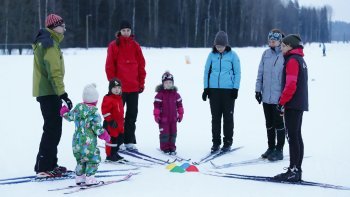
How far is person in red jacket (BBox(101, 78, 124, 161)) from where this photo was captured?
537cm

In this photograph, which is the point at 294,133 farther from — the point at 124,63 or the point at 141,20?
the point at 141,20

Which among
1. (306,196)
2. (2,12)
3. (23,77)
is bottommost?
(306,196)

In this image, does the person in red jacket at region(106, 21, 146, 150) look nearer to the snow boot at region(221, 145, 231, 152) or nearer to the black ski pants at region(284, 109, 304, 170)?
the snow boot at region(221, 145, 231, 152)

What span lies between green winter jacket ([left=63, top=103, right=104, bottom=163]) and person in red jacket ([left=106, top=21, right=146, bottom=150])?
1.72m

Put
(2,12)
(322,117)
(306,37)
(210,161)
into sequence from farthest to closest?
(306,37) < (2,12) < (322,117) < (210,161)

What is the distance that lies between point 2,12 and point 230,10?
2699cm

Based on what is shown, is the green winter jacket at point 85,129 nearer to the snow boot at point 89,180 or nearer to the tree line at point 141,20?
the snow boot at point 89,180

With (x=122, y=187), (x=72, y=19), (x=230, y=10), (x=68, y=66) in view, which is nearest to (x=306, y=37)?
(x=230, y=10)

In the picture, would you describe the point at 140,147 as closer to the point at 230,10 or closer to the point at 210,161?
the point at 210,161

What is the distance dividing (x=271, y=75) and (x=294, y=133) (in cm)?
122

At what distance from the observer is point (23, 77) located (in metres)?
14.7

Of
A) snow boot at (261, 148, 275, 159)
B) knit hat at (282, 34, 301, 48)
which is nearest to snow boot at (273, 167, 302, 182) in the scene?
snow boot at (261, 148, 275, 159)

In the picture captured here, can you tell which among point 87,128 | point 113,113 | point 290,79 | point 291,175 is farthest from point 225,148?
point 87,128

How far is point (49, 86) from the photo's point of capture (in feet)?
15.9
